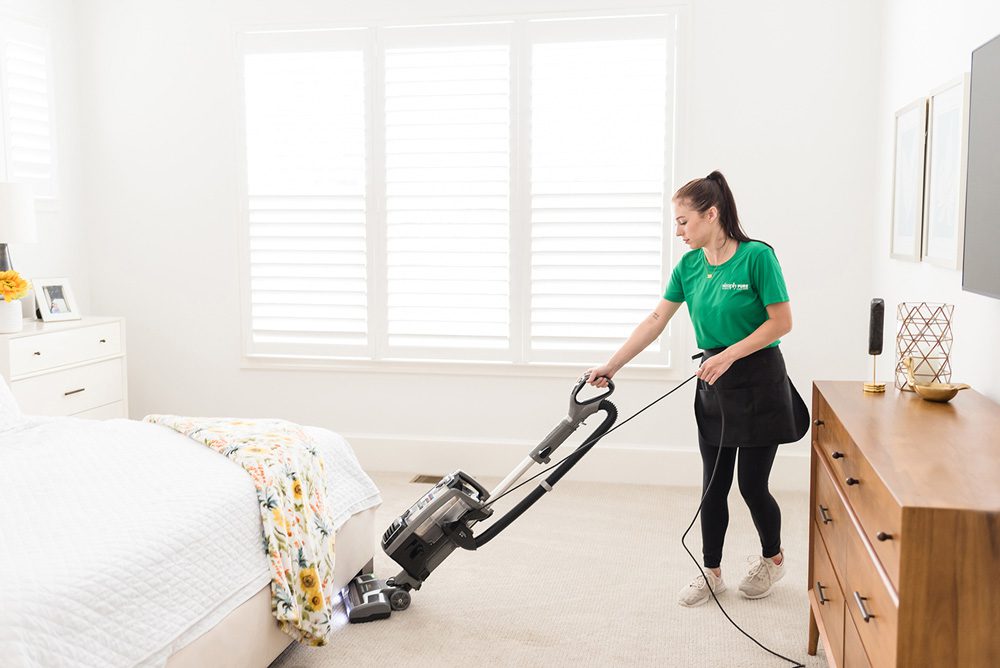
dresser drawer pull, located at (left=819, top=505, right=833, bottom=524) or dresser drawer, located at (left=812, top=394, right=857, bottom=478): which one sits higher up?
dresser drawer, located at (left=812, top=394, right=857, bottom=478)

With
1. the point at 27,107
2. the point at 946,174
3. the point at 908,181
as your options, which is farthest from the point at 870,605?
the point at 27,107

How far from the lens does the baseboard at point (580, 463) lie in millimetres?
4488

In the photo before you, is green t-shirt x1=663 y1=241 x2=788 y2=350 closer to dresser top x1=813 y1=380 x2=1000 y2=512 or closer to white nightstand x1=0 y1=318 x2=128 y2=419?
dresser top x1=813 y1=380 x2=1000 y2=512

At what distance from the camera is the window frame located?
445 centimetres

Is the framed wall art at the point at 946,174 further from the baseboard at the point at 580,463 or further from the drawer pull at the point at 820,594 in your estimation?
the baseboard at the point at 580,463

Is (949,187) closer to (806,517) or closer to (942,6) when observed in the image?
(942,6)

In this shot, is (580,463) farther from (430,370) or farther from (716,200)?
(716,200)

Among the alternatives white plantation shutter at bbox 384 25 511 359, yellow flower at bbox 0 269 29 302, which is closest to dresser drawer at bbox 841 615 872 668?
white plantation shutter at bbox 384 25 511 359

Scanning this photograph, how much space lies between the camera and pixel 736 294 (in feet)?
9.44

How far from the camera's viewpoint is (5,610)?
173 centimetres

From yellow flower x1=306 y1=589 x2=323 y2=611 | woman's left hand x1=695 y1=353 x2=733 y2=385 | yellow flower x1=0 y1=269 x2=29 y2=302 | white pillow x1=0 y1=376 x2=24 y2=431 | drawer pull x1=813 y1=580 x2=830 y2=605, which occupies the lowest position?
yellow flower x1=306 y1=589 x2=323 y2=611

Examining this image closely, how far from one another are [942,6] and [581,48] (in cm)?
179

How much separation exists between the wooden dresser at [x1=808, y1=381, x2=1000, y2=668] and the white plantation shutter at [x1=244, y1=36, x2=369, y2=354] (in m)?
2.93

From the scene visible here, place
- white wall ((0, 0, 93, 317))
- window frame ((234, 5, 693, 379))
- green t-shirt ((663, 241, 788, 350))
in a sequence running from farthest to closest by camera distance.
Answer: white wall ((0, 0, 93, 317))
window frame ((234, 5, 693, 379))
green t-shirt ((663, 241, 788, 350))
